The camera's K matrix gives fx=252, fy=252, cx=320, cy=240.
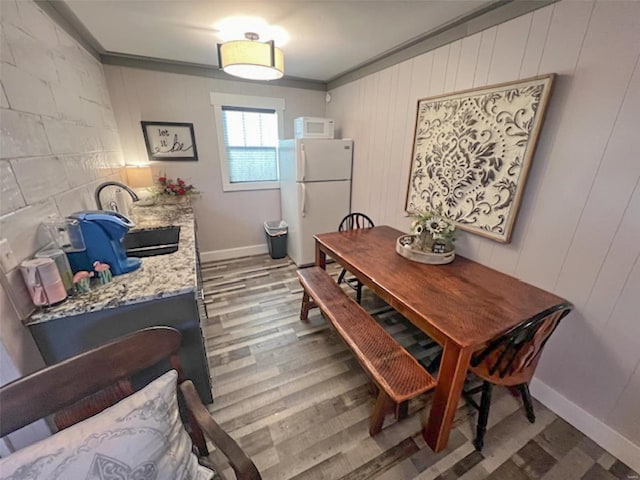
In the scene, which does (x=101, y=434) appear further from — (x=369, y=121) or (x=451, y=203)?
(x=369, y=121)

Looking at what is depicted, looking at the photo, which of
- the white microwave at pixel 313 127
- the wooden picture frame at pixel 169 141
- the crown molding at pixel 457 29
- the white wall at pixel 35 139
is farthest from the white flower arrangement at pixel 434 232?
the wooden picture frame at pixel 169 141

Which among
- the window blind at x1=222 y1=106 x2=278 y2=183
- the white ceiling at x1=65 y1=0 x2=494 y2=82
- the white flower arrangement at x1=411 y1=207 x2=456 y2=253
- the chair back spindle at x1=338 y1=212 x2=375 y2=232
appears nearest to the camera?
the white ceiling at x1=65 y1=0 x2=494 y2=82

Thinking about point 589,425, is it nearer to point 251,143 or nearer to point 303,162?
point 303,162

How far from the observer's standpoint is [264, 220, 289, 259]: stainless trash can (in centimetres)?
360

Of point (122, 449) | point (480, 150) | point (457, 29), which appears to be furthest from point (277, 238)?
point (122, 449)

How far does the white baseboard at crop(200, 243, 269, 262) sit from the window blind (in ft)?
3.24

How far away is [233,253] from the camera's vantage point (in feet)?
12.2

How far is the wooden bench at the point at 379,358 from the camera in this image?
1.24 metres

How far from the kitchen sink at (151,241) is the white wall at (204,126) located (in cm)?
138

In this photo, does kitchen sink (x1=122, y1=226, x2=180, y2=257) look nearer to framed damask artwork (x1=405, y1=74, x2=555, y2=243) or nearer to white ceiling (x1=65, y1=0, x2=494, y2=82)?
white ceiling (x1=65, y1=0, x2=494, y2=82)

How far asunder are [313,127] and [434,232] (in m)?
2.00

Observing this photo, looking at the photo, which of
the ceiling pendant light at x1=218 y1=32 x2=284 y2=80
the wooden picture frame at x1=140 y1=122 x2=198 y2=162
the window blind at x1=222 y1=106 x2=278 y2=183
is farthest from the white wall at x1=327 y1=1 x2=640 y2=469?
the wooden picture frame at x1=140 y1=122 x2=198 y2=162

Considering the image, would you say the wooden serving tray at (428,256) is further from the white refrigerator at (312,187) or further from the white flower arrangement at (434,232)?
the white refrigerator at (312,187)

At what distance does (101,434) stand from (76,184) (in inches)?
57.1
